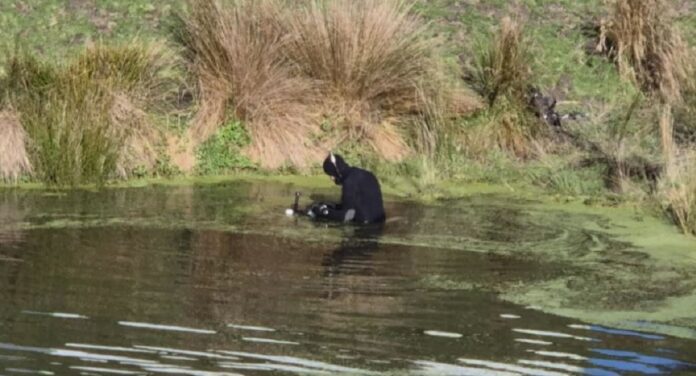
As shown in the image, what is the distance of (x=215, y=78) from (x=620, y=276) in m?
7.31

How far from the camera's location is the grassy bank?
17656 mm

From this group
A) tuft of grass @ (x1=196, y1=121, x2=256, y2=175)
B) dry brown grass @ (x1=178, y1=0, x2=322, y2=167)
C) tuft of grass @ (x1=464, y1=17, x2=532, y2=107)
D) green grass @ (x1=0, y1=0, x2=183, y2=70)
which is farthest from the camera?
green grass @ (x1=0, y1=0, x2=183, y2=70)

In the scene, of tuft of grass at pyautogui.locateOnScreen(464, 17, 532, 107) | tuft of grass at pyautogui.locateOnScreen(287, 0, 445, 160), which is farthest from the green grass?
tuft of grass at pyautogui.locateOnScreen(464, 17, 532, 107)

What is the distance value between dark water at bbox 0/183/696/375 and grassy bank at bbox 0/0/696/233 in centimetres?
→ 96

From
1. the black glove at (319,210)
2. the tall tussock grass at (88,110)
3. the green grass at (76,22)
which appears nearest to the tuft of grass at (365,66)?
the tall tussock grass at (88,110)

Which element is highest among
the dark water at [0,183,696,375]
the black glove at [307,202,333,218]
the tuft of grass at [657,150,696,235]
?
the tuft of grass at [657,150,696,235]

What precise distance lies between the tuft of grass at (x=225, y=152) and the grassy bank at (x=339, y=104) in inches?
0.8

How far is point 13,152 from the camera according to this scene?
17266 millimetres

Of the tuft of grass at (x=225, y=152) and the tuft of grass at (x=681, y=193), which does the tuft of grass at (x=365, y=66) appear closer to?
the tuft of grass at (x=225, y=152)

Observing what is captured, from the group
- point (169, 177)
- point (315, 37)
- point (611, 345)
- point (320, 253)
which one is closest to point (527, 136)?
point (315, 37)

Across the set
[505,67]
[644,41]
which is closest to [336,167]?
[505,67]

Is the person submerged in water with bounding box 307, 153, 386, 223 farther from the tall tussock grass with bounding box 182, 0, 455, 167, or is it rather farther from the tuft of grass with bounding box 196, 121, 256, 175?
the tall tussock grass with bounding box 182, 0, 455, 167

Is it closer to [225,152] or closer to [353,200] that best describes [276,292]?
[353,200]

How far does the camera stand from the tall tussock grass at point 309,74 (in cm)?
1902
